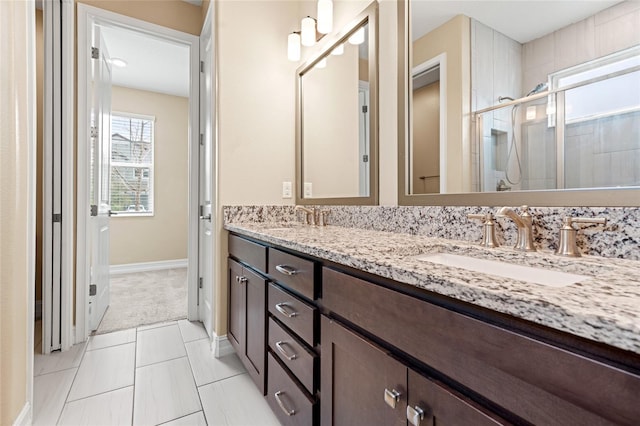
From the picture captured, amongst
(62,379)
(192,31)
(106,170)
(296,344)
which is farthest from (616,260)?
(106,170)

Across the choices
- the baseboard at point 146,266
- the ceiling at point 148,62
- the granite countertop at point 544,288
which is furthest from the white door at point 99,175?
the granite countertop at point 544,288

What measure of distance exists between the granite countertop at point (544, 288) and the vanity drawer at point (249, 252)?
49cm

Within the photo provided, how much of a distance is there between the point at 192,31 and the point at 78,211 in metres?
1.64

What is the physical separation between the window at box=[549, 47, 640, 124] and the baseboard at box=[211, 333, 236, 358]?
6.61ft

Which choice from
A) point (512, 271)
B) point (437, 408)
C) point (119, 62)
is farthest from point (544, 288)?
point (119, 62)

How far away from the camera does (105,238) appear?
2549 mm

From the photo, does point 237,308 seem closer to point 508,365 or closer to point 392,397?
point 392,397

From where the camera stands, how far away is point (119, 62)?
343 cm

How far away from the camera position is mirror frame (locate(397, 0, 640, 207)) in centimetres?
77

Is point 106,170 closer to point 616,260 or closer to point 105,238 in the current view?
point 105,238

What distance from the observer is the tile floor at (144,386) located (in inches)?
53.8

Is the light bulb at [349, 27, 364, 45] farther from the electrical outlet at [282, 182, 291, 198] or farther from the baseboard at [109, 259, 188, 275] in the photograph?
the baseboard at [109, 259, 188, 275]

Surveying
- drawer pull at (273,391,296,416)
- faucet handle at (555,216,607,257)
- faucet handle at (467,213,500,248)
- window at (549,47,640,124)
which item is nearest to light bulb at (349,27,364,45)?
window at (549,47,640,124)

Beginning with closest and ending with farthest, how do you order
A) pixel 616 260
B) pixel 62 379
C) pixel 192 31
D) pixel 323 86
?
1. pixel 616 260
2. pixel 62 379
3. pixel 323 86
4. pixel 192 31
